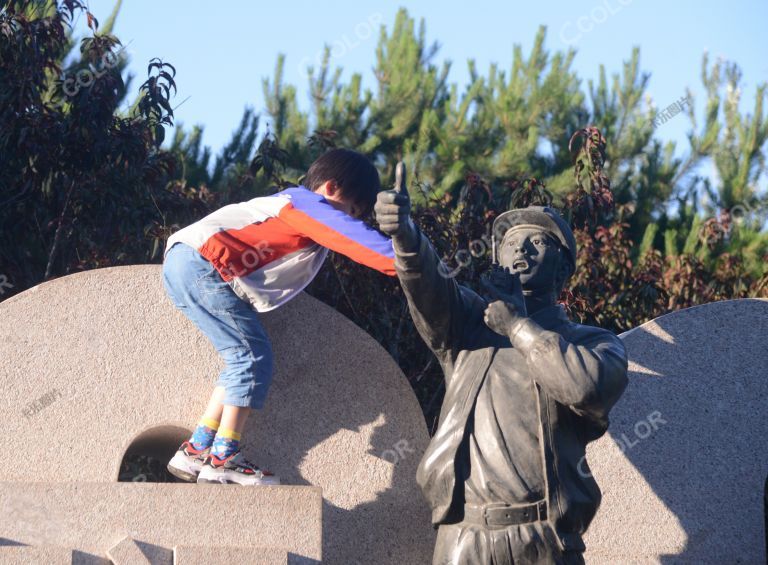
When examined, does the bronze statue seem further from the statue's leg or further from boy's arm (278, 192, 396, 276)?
boy's arm (278, 192, 396, 276)

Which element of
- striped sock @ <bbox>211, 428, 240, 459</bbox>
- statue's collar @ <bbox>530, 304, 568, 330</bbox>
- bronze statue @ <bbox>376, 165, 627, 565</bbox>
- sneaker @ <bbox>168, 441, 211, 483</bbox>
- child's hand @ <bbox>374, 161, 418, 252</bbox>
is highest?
child's hand @ <bbox>374, 161, 418, 252</bbox>

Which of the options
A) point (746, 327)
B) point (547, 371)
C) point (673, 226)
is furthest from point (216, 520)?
point (673, 226)

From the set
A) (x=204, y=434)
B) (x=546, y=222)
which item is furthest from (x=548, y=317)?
(x=204, y=434)

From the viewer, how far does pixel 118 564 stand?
4066 mm

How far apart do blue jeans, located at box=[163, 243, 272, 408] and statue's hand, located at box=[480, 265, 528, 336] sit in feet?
3.33

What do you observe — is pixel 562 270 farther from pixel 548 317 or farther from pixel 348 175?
pixel 348 175

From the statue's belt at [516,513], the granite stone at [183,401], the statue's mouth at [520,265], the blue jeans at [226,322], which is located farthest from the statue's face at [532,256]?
the blue jeans at [226,322]

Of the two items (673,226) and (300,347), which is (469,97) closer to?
(673,226)

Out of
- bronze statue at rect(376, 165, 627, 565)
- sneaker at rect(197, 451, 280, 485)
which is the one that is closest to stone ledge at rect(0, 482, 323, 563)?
sneaker at rect(197, 451, 280, 485)

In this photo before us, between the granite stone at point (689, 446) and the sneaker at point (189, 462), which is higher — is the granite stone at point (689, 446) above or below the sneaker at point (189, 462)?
above

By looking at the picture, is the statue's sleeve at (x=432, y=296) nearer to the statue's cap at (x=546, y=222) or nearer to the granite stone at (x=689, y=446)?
the statue's cap at (x=546, y=222)

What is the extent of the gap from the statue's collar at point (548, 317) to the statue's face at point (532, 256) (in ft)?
0.29

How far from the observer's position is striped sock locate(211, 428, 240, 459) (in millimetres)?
4371

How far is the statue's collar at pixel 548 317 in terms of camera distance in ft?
13.4
